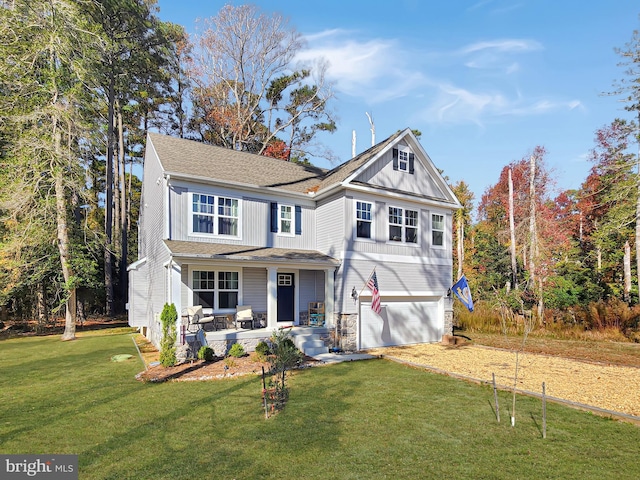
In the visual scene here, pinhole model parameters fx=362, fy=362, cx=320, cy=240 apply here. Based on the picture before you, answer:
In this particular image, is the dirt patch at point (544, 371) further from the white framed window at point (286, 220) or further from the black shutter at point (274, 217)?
the black shutter at point (274, 217)

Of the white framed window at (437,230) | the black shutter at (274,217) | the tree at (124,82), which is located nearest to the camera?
the black shutter at (274,217)

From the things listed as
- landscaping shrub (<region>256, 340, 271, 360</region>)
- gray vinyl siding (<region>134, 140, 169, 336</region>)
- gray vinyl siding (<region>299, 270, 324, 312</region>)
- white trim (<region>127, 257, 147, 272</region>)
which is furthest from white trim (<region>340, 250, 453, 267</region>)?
white trim (<region>127, 257, 147, 272</region>)

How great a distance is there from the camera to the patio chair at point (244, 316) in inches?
493

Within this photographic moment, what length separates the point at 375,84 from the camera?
16609mm

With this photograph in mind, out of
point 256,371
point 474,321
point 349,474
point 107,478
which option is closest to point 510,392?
point 349,474

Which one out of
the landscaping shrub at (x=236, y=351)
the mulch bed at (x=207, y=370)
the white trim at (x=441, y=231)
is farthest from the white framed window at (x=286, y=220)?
the white trim at (x=441, y=231)

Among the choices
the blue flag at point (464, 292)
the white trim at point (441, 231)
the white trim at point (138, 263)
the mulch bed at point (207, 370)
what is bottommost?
the mulch bed at point (207, 370)

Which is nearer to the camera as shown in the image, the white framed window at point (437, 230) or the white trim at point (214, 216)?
the white trim at point (214, 216)

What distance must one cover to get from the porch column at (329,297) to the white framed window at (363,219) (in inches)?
73.6

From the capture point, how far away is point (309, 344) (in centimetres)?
1265

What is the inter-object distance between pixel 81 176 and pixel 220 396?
14497 millimetres

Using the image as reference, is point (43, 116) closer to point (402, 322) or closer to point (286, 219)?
point (286, 219)

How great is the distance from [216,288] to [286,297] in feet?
9.43

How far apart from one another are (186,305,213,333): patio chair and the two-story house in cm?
43
